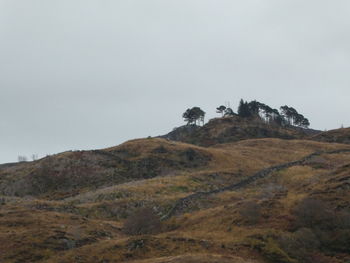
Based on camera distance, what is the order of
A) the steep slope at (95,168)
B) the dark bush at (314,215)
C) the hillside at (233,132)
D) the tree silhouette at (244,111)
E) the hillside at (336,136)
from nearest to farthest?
the dark bush at (314,215), the steep slope at (95,168), the hillside at (336,136), the hillside at (233,132), the tree silhouette at (244,111)

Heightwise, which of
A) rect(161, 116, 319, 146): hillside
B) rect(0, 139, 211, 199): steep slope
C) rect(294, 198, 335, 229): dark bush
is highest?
rect(161, 116, 319, 146): hillside

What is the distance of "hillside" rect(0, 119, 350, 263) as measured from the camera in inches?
1405

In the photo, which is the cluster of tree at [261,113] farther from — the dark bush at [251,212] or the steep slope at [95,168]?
the dark bush at [251,212]

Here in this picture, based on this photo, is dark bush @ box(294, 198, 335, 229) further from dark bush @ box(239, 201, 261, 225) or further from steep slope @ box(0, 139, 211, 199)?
steep slope @ box(0, 139, 211, 199)

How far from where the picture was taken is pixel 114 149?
101 meters

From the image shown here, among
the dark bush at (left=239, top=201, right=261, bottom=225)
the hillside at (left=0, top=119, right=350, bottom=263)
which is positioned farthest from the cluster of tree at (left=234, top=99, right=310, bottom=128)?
the dark bush at (left=239, top=201, right=261, bottom=225)

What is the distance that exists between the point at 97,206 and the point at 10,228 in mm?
15920

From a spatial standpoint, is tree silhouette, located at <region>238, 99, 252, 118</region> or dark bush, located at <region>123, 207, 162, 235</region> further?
tree silhouette, located at <region>238, 99, 252, 118</region>

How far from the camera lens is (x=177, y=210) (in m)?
55.2

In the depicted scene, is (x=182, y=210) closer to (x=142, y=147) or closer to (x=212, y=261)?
(x=212, y=261)

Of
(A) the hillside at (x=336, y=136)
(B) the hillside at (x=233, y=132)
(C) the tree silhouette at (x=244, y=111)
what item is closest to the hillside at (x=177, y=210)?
(A) the hillside at (x=336, y=136)

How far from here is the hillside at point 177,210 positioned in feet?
117

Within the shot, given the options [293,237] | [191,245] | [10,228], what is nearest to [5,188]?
[10,228]

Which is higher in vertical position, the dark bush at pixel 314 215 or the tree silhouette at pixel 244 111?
the tree silhouette at pixel 244 111
